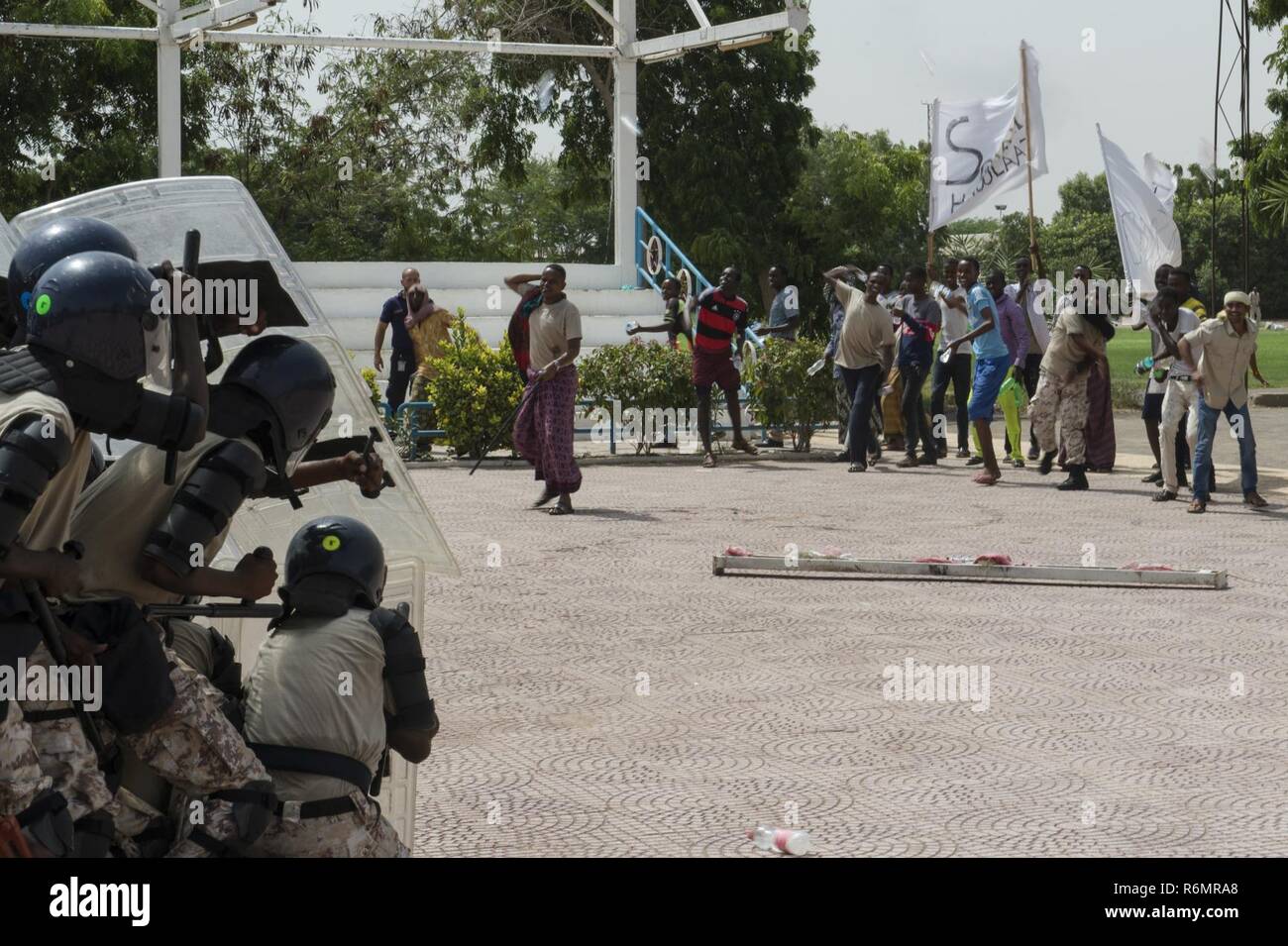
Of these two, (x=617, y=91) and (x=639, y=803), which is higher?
(x=617, y=91)

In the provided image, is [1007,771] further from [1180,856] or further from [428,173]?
[428,173]

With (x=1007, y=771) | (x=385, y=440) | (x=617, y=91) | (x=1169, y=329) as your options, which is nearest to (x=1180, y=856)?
(x=1007, y=771)

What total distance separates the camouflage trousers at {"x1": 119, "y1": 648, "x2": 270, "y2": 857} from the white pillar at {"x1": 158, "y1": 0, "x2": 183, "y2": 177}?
Answer: 19.6 meters

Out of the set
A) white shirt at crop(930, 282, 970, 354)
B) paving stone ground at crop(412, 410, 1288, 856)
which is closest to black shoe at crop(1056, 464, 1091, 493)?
paving stone ground at crop(412, 410, 1288, 856)

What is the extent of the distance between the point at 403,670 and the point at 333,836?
372mm

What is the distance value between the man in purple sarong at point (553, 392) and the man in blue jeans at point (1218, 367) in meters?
4.38

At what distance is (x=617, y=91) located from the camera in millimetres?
24312

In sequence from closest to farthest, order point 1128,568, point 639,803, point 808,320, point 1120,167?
1. point 639,803
2. point 1128,568
3. point 1120,167
4. point 808,320

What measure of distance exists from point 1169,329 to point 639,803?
394 inches

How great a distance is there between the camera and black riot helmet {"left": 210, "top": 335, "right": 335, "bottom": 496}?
3.62m

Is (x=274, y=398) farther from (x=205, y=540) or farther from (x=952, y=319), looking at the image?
(x=952, y=319)

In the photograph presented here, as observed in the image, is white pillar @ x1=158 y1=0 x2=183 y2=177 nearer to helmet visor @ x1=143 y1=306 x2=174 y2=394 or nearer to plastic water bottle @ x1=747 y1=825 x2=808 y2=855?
plastic water bottle @ x1=747 y1=825 x2=808 y2=855

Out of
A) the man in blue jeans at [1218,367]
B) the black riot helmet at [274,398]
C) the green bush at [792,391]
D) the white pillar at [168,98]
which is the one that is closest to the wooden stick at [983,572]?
the man in blue jeans at [1218,367]

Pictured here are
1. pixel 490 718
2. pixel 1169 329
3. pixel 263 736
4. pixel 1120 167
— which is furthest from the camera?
pixel 1120 167
